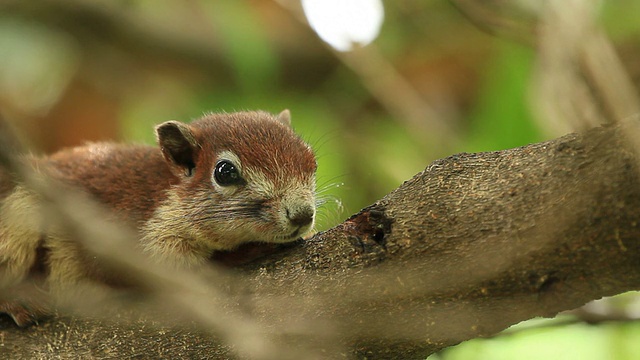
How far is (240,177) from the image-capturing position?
3.37m

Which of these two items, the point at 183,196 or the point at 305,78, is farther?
the point at 305,78

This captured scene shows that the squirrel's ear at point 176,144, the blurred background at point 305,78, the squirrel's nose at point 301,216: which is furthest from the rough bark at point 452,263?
the blurred background at point 305,78

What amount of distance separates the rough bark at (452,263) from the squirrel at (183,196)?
40 centimetres

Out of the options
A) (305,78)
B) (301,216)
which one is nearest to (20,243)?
(301,216)

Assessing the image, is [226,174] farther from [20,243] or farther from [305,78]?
[305,78]

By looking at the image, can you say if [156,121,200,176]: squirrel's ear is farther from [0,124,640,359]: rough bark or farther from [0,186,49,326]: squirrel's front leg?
[0,124,640,359]: rough bark

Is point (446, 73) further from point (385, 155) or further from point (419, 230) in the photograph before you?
point (419, 230)

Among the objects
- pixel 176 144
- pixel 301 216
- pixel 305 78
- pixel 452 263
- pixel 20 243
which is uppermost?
pixel 305 78

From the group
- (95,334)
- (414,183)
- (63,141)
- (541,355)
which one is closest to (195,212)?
(95,334)

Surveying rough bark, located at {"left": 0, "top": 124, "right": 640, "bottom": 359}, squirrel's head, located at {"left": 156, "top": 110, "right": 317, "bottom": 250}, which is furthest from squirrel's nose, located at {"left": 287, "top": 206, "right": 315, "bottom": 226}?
rough bark, located at {"left": 0, "top": 124, "right": 640, "bottom": 359}

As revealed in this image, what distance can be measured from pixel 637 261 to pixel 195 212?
1.91 m

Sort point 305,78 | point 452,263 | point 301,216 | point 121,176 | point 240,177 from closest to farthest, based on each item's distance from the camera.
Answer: point 452,263 → point 301,216 → point 240,177 → point 121,176 → point 305,78

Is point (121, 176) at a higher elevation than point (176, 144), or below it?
below

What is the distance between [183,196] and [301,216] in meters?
0.64
